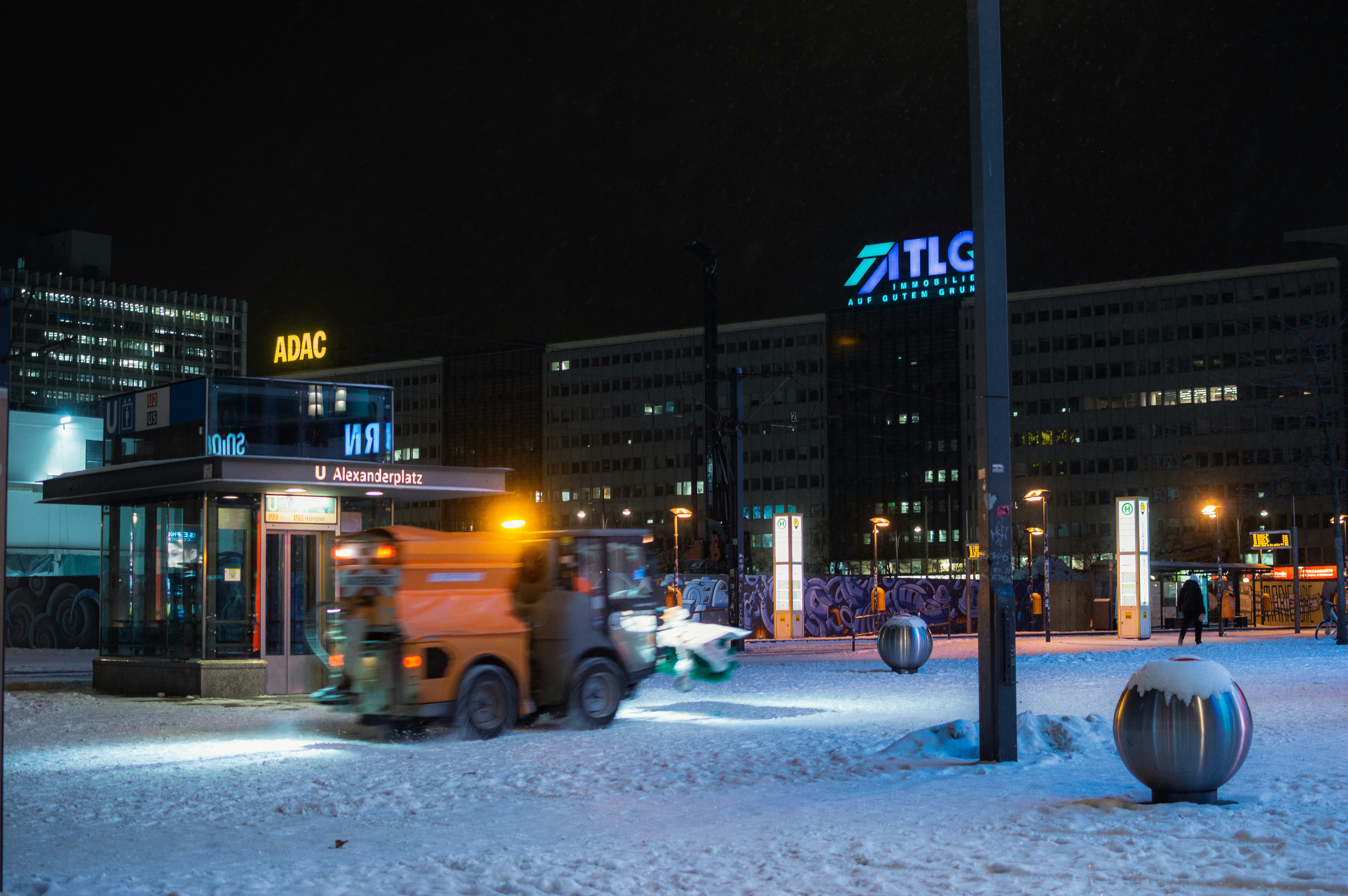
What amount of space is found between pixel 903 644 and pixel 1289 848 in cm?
1646

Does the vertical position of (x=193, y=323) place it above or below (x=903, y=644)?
above

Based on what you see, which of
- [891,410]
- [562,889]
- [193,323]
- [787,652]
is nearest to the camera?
[562,889]

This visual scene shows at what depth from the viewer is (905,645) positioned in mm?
24359

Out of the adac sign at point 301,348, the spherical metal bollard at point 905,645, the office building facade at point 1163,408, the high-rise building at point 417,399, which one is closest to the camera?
the spherical metal bollard at point 905,645

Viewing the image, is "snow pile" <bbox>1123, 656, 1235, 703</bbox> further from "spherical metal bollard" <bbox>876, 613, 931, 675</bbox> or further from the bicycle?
the bicycle

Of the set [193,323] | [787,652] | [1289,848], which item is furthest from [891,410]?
[1289,848]

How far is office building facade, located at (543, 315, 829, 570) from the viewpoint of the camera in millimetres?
131875

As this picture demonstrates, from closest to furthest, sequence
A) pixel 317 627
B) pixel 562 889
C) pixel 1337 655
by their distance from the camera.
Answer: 1. pixel 562 889
2. pixel 317 627
3. pixel 1337 655

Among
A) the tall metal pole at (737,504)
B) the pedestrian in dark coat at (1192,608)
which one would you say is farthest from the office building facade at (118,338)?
the pedestrian in dark coat at (1192,608)

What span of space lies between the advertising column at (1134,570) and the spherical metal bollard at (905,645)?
14.7 metres

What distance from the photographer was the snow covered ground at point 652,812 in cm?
761

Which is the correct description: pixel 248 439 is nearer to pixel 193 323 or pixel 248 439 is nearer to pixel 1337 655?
pixel 1337 655

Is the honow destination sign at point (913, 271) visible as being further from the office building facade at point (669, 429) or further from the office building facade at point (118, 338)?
the office building facade at point (118, 338)

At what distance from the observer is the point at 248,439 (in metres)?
21.0
